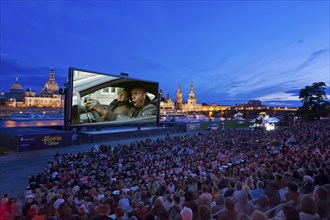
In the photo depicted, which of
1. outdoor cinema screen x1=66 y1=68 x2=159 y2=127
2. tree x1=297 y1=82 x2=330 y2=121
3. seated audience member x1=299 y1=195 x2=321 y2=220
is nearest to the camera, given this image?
seated audience member x1=299 y1=195 x2=321 y2=220

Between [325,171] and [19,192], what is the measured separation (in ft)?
44.9

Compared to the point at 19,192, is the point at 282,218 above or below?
above

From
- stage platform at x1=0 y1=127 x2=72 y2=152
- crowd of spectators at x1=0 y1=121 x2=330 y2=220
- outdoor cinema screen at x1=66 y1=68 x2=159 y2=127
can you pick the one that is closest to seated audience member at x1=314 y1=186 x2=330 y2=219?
crowd of spectators at x1=0 y1=121 x2=330 y2=220

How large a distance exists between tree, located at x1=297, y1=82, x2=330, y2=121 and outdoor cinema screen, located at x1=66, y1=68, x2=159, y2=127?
118 ft

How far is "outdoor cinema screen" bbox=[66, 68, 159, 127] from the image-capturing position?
34.4m

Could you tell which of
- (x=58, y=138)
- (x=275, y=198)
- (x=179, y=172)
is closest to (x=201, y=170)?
(x=179, y=172)

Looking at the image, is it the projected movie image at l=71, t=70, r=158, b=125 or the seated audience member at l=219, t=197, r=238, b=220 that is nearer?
the seated audience member at l=219, t=197, r=238, b=220

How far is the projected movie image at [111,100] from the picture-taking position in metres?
34.8

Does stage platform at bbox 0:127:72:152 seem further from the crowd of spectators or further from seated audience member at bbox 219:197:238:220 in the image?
seated audience member at bbox 219:197:238:220

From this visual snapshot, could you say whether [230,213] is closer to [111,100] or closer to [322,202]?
[322,202]

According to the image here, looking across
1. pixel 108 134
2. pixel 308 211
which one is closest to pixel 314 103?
pixel 108 134

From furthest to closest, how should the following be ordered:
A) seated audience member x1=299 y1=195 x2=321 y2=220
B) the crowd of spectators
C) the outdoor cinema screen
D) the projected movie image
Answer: the projected movie image, the outdoor cinema screen, the crowd of spectators, seated audience member x1=299 y1=195 x2=321 y2=220

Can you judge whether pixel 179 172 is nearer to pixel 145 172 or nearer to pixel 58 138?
pixel 145 172

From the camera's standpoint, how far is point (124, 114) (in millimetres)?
42500
